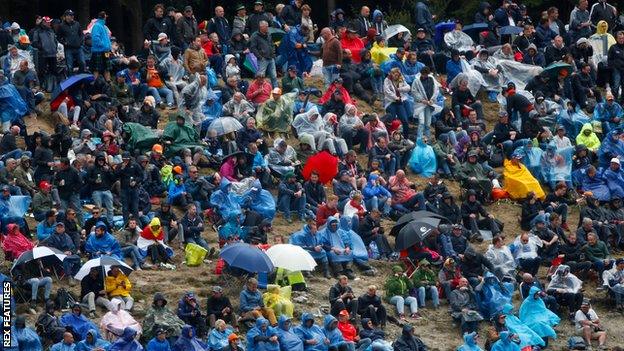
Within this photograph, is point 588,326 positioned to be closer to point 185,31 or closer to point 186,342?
point 186,342

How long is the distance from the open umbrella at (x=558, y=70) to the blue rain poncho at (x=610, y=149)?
2.62m

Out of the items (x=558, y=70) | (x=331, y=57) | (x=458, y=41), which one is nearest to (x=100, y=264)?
(x=331, y=57)

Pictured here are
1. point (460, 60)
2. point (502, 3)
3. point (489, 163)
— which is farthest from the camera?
point (502, 3)

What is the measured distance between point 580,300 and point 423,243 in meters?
3.13

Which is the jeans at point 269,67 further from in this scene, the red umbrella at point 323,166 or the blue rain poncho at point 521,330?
the blue rain poncho at point 521,330

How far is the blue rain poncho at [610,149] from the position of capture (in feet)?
136

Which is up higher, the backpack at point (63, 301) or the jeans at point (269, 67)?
the jeans at point (269, 67)

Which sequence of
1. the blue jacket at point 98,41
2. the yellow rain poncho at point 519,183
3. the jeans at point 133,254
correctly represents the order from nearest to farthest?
the jeans at point 133,254
the yellow rain poncho at point 519,183
the blue jacket at point 98,41

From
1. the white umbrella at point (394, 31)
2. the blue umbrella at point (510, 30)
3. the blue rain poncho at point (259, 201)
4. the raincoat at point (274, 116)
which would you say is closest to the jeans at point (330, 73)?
the raincoat at point (274, 116)

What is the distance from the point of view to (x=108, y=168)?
35.9 metres

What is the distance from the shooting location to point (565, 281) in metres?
36.5

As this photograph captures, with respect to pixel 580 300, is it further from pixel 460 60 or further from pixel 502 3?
pixel 502 3

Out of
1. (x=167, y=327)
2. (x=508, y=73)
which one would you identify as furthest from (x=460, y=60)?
(x=167, y=327)

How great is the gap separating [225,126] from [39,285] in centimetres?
764
